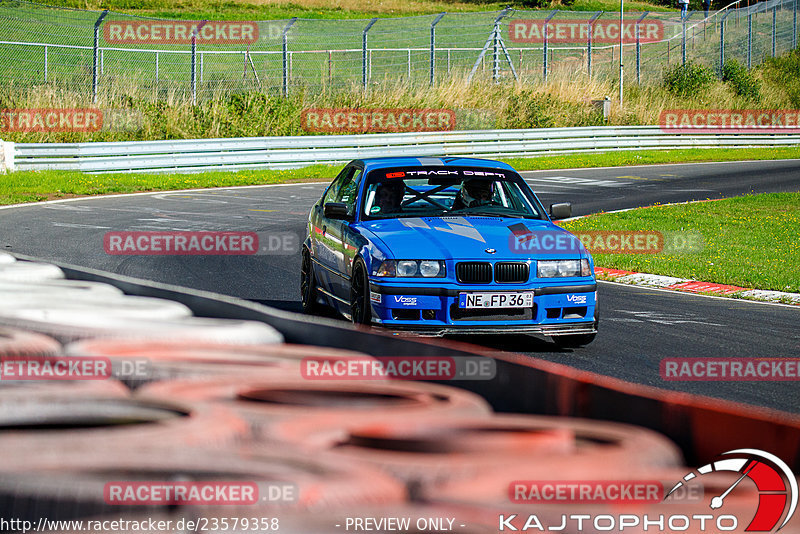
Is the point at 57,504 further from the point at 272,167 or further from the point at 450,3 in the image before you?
the point at 450,3

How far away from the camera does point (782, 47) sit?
5575 centimetres

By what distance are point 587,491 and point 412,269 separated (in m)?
5.03

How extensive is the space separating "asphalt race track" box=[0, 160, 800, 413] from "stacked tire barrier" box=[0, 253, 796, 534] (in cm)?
366

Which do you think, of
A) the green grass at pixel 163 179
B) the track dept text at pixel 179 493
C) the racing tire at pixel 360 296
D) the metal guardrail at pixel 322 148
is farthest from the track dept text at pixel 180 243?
the track dept text at pixel 179 493

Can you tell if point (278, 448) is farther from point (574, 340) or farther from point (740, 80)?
point (740, 80)

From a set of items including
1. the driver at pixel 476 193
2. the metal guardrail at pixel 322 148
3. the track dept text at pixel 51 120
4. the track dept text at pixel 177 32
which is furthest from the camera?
the track dept text at pixel 177 32

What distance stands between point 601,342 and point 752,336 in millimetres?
1396

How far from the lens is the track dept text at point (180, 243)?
14.4 metres

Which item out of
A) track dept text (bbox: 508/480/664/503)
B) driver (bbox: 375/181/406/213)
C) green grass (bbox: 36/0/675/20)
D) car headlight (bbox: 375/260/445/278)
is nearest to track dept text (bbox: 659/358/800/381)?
car headlight (bbox: 375/260/445/278)

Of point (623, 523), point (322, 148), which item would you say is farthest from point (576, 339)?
point (322, 148)

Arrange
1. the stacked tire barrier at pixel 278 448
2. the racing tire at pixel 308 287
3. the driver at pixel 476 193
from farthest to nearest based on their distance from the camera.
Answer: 1. the racing tire at pixel 308 287
2. the driver at pixel 476 193
3. the stacked tire barrier at pixel 278 448

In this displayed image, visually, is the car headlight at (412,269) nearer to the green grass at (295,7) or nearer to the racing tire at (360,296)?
the racing tire at (360,296)

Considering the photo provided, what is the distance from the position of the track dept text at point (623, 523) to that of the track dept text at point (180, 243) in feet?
39.3

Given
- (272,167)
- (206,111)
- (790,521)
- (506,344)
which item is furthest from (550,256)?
(206,111)
